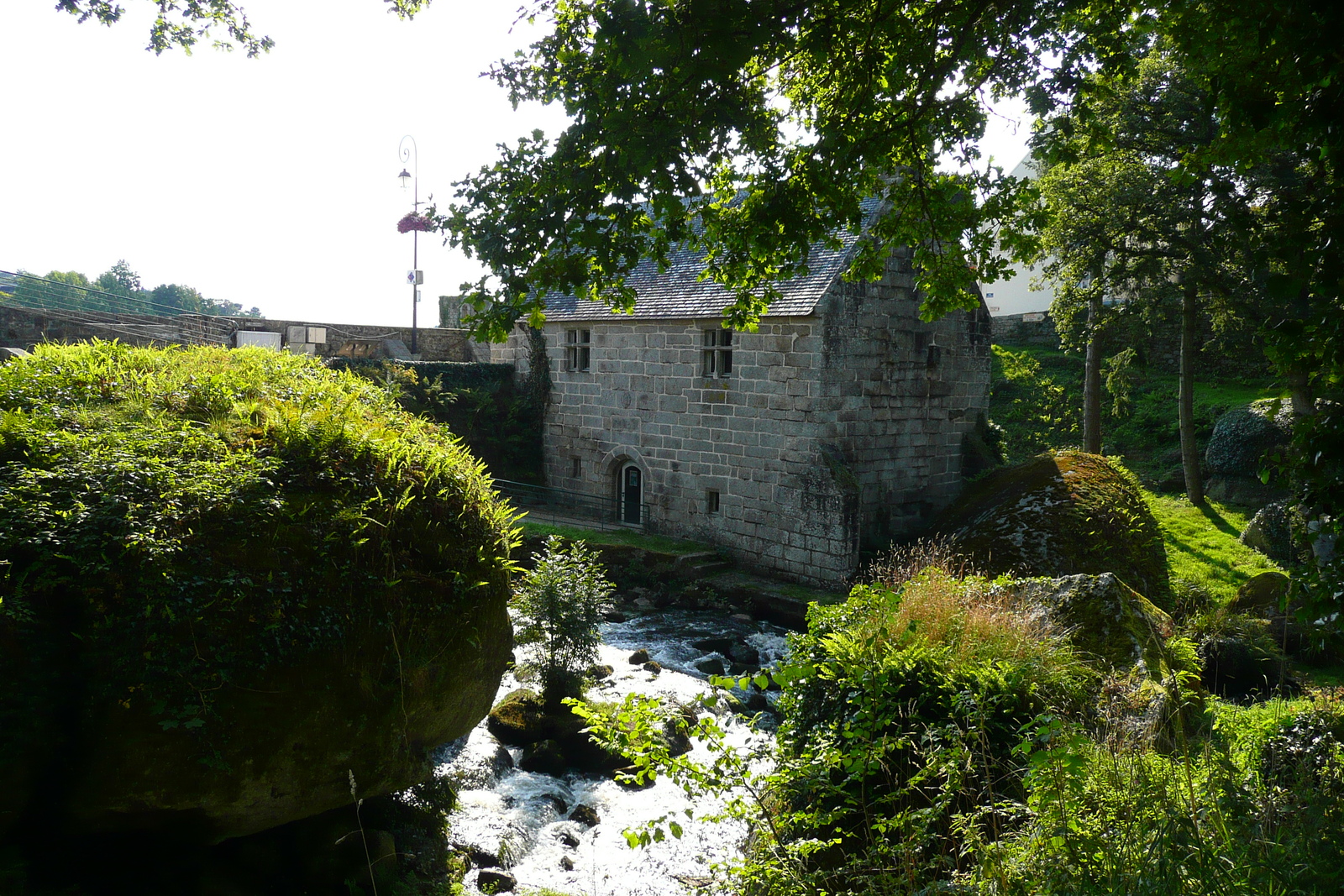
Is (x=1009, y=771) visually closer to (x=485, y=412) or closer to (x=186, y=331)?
(x=485, y=412)

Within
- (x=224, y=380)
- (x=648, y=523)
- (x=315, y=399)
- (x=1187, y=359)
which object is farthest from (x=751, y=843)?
(x=1187, y=359)

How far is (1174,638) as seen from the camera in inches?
326

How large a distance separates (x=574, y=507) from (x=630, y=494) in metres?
1.72

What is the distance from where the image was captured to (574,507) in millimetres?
20359

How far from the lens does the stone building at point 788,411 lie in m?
15.4

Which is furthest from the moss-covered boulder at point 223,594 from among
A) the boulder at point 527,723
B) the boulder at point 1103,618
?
the boulder at point 1103,618

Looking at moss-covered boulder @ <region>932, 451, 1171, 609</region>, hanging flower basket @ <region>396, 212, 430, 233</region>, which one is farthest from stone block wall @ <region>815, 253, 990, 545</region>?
hanging flower basket @ <region>396, 212, 430, 233</region>

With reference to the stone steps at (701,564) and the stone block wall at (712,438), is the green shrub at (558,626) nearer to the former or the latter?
the stone steps at (701,564)

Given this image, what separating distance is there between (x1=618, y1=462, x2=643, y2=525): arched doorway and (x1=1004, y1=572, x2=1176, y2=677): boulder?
1160 centimetres

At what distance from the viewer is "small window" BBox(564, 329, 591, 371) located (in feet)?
66.1

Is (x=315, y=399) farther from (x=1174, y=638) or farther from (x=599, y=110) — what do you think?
(x=1174, y=638)

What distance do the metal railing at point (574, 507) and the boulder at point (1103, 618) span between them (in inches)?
441

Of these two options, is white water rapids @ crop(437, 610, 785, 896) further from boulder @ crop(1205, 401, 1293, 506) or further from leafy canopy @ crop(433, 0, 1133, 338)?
boulder @ crop(1205, 401, 1293, 506)

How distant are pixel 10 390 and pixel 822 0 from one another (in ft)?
18.6
